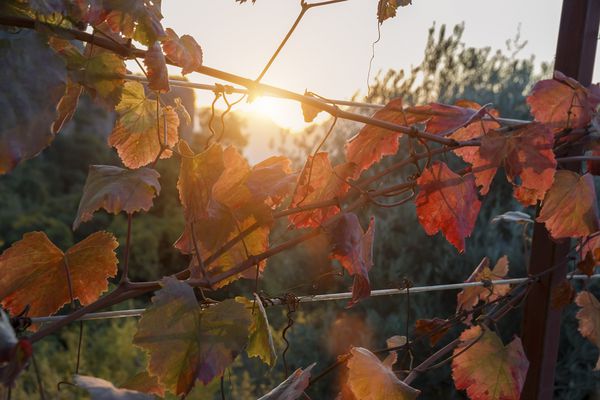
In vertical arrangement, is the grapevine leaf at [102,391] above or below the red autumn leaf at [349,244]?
below

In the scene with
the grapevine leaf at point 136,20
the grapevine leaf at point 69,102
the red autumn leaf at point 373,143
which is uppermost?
the grapevine leaf at point 136,20

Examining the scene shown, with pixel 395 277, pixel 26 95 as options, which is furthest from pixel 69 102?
pixel 395 277

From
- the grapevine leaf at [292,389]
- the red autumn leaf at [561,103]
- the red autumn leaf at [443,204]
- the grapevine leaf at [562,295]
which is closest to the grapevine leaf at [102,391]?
the grapevine leaf at [292,389]

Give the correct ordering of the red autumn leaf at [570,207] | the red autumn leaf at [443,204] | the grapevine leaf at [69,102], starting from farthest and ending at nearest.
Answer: the red autumn leaf at [570,207] → the red autumn leaf at [443,204] → the grapevine leaf at [69,102]

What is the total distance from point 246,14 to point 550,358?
864 millimetres

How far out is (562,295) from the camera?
1291mm

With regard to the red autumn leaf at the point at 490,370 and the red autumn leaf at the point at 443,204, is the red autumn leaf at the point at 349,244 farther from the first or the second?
the red autumn leaf at the point at 490,370

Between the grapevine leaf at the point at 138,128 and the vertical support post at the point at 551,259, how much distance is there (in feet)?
2.69

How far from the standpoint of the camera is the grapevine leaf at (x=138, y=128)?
806mm

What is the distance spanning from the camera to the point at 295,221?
892 millimetres

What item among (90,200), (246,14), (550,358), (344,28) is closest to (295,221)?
(90,200)

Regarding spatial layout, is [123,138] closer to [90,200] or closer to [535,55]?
[90,200]

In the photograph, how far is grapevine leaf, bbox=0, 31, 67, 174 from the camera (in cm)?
48

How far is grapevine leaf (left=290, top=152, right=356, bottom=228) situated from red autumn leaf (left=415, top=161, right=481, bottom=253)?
0.10m
